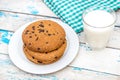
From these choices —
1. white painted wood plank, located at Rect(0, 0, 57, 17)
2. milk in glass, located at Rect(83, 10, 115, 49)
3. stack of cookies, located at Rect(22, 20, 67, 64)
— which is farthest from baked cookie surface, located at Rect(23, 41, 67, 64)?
white painted wood plank, located at Rect(0, 0, 57, 17)

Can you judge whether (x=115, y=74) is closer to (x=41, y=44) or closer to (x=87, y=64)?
(x=87, y=64)

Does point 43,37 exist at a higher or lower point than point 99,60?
higher

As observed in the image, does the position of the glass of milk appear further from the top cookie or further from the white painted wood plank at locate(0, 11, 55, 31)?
the white painted wood plank at locate(0, 11, 55, 31)

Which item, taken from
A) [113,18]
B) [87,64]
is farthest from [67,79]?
[113,18]

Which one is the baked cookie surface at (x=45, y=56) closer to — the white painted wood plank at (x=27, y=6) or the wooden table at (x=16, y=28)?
the wooden table at (x=16, y=28)

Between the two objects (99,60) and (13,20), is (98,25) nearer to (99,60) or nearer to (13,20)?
(99,60)

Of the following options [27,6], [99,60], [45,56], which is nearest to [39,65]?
[45,56]
